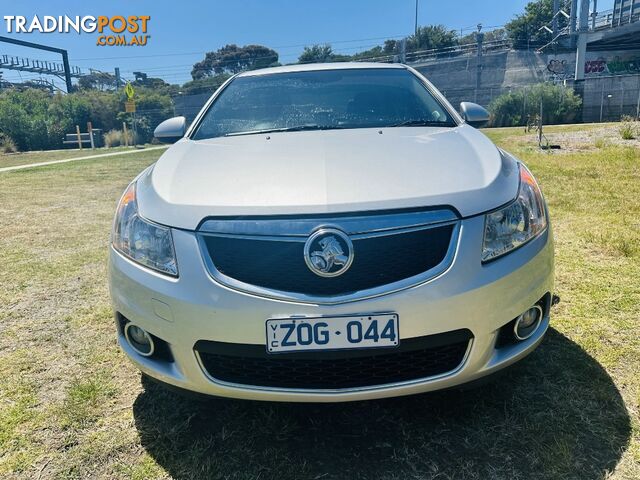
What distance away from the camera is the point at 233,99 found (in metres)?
2.90

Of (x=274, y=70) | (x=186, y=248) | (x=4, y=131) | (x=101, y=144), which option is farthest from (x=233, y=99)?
(x=4, y=131)

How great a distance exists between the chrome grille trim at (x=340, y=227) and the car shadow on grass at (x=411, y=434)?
47cm

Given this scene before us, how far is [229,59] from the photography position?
69.7m

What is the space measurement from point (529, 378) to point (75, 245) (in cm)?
395

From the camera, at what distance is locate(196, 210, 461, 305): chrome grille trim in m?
1.46

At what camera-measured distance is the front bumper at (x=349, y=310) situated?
57.3 inches

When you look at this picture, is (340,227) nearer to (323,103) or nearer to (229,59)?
(323,103)

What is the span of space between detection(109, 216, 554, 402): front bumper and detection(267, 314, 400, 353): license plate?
22mm

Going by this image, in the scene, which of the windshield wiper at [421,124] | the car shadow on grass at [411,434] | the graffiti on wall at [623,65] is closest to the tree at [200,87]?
the graffiti on wall at [623,65]

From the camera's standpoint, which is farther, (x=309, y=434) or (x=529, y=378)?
(x=529, y=378)

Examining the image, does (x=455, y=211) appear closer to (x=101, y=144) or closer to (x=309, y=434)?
(x=309, y=434)

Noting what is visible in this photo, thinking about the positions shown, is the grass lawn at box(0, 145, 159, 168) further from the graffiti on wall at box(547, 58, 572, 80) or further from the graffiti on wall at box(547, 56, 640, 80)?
the graffiti on wall at box(547, 56, 640, 80)

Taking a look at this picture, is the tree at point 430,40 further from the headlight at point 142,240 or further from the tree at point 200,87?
the headlight at point 142,240

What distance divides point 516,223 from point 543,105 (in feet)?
86.8
